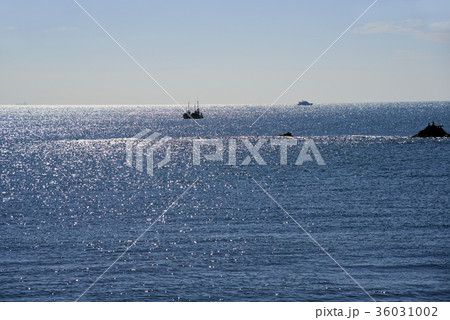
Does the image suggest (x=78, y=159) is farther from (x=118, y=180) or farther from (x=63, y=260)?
(x=63, y=260)

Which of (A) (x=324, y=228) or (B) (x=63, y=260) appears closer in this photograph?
(B) (x=63, y=260)

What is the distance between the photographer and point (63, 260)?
52.7 metres

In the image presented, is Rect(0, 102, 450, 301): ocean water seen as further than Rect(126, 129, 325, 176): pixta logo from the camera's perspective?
No

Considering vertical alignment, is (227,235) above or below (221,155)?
below

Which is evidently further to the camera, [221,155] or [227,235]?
[221,155]

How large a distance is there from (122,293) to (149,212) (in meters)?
34.3

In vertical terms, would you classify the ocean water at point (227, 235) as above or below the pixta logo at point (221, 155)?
below

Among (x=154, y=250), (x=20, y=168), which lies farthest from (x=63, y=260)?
(x=20, y=168)

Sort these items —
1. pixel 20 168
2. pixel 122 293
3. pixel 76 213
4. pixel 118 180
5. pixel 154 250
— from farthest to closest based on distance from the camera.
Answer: pixel 20 168
pixel 118 180
pixel 76 213
pixel 154 250
pixel 122 293

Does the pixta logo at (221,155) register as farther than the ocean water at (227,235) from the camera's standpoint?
Yes

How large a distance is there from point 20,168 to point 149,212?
228 feet

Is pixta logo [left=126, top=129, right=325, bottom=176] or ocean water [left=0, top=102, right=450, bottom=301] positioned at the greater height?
pixta logo [left=126, top=129, right=325, bottom=176]
